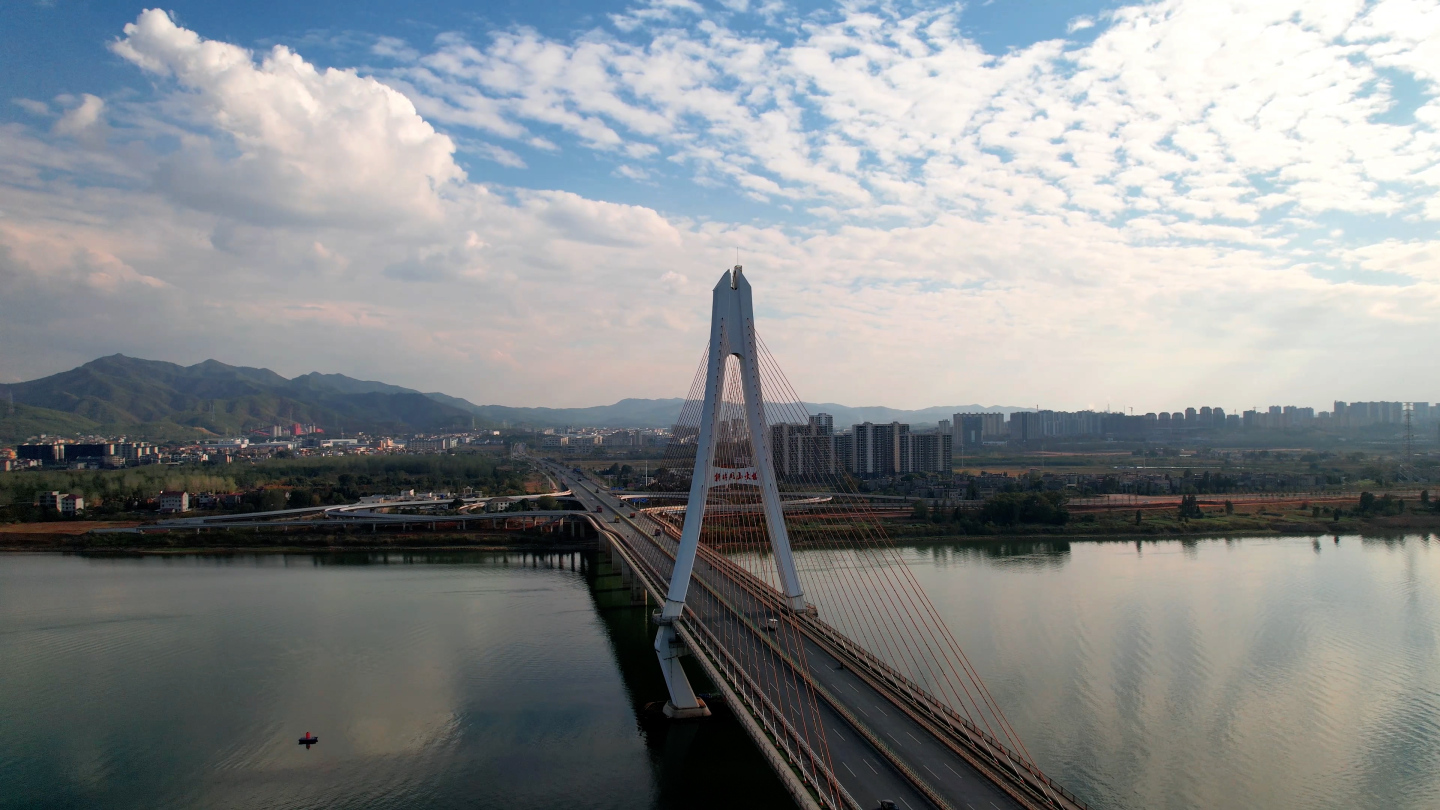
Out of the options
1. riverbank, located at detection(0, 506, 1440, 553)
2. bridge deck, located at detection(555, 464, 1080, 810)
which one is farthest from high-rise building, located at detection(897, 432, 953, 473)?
bridge deck, located at detection(555, 464, 1080, 810)

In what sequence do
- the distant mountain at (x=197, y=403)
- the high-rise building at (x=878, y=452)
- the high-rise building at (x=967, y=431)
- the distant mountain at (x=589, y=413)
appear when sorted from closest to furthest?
the high-rise building at (x=878, y=452)
the high-rise building at (x=967, y=431)
the distant mountain at (x=197, y=403)
the distant mountain at (x=589, y=413)

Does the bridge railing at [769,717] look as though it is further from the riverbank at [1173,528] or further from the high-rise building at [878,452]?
the high-rise building at [878,452]

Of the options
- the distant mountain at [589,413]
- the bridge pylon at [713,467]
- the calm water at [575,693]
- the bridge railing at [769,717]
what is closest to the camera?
the bridge railing at [769,717]

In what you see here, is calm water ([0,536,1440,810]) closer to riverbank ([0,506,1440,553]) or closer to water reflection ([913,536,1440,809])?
water reflection ([913,536,1440,809])

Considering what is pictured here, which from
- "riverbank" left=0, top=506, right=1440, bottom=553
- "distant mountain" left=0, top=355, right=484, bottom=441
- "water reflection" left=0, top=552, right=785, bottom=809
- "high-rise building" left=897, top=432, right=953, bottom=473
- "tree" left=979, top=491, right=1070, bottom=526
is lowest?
"water reflection" left=0, top=552, right=785, bottom=809

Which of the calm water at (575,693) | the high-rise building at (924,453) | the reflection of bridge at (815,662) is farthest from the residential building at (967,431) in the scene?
the reflection of bridge at (815,662)

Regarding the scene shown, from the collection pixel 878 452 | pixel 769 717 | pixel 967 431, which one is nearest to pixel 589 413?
pixel 967 431

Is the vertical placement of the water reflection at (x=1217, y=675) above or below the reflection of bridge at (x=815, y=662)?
below
